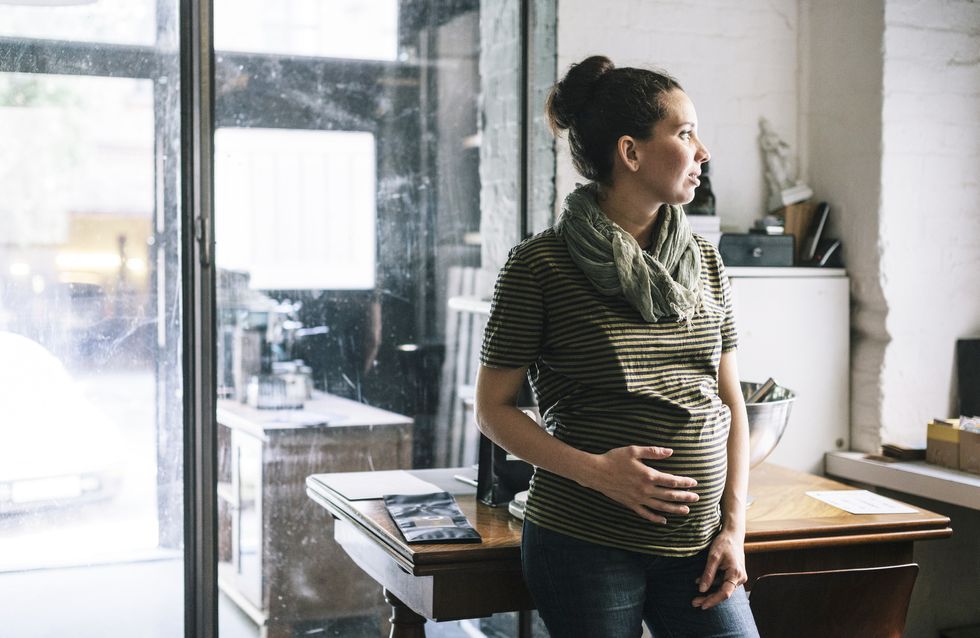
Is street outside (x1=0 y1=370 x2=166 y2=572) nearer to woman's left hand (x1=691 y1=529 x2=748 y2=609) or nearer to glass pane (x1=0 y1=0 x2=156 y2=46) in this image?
glass pane (x1=0 y1=0 x2=156 y2=46)

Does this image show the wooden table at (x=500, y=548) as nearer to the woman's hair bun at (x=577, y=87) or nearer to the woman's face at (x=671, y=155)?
the woman's face at (x=671, y=155)

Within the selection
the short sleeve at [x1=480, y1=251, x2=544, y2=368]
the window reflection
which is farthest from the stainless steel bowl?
the window reflection

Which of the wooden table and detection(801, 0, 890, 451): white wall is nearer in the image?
the wooden table

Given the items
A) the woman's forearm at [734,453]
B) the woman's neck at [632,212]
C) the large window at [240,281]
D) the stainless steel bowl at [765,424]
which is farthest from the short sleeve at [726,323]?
the large window at [240,281]

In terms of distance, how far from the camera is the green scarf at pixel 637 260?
1.63 m

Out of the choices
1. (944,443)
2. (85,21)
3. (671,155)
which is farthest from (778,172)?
(85,21)

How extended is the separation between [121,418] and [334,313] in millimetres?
633

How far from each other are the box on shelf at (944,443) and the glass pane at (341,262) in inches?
50.1

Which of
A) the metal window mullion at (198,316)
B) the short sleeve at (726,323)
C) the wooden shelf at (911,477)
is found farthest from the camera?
the metal window mullion at (198,316)

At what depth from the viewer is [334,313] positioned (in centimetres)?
298

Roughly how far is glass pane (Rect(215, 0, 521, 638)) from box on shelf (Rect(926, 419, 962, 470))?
1.27m

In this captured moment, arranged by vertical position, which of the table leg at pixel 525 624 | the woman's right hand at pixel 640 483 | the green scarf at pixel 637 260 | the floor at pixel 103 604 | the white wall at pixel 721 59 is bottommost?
the table leg at pixel 525 624

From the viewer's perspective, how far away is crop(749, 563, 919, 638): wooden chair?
177 centimetres

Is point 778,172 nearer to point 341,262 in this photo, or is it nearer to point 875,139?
point 875,139
